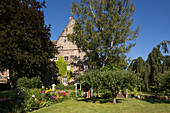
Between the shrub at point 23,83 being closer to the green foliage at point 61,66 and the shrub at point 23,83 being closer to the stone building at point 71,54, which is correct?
the green foliage at point 61,66

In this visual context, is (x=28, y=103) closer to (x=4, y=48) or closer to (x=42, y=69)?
(x=4, y=48)

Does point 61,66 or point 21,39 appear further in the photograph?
point 61,66

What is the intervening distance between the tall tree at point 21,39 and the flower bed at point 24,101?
28.2ft

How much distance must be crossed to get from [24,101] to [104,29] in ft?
55.3

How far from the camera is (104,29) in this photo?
23.2 metres

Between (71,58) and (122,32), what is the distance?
13.1 metres

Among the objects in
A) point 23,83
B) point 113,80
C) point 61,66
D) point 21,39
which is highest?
point 21,39

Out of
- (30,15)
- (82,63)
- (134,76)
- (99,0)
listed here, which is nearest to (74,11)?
(99,0)

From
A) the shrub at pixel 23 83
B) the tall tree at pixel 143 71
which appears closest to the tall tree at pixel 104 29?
the tall tree at pixel 143 71

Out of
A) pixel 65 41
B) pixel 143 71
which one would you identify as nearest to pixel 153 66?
pixel 143 71

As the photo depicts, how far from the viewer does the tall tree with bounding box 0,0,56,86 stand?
19.2 meters

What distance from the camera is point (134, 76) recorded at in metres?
11.5

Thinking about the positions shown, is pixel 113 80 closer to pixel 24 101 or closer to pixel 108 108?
pixel 108 108

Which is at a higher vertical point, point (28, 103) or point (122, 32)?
point (122, 32)
